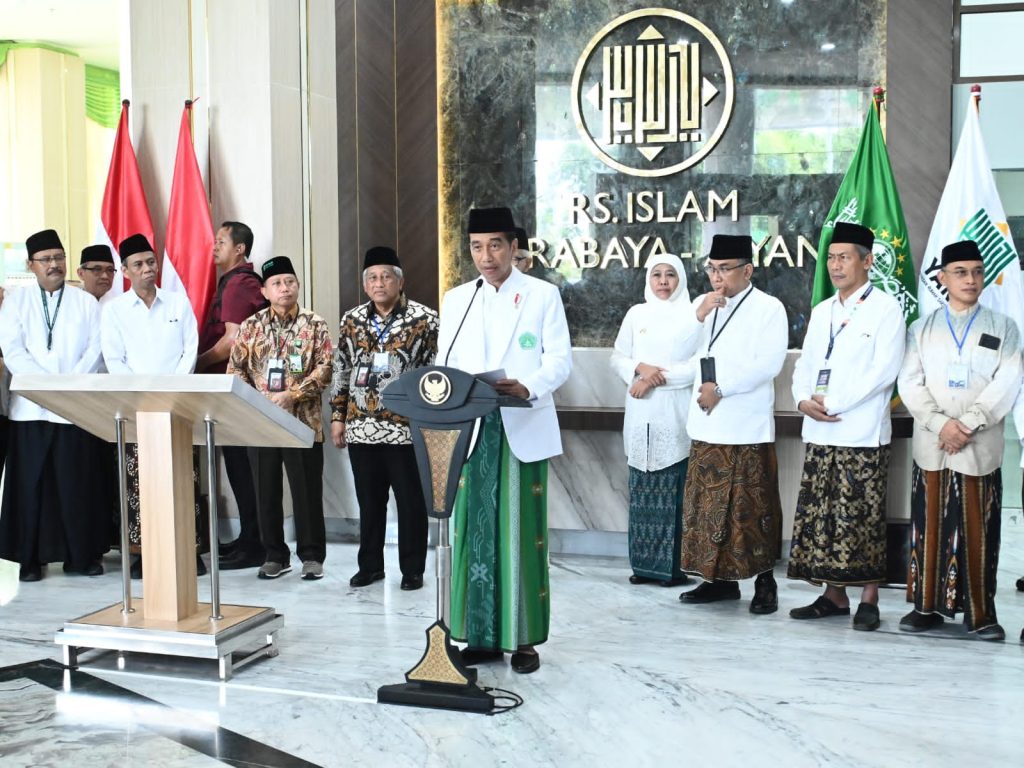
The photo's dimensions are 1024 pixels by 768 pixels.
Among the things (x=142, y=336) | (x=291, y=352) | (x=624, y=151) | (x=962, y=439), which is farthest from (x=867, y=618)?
(x=142, y=336)

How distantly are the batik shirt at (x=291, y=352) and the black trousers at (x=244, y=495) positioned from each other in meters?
0.53

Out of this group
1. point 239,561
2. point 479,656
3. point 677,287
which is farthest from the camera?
point 239,561

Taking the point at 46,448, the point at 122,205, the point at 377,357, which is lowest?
the point at 46,448

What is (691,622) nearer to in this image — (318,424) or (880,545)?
(880,545)

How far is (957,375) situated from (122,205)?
440 cm

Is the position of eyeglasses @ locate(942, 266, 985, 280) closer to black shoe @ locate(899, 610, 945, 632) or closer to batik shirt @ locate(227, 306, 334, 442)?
black shoe @ locate(899, 610, 945, 632)

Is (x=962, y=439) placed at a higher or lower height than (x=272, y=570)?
higher

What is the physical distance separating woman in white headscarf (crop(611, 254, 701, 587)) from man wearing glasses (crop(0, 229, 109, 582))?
2689 mm

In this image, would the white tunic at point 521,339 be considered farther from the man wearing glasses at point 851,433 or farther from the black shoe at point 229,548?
the black shoe at point 229,548

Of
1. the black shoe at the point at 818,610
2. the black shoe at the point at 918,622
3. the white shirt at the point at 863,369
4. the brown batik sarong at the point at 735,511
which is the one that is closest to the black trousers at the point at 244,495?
the brown batik sarong at the point at 735,511

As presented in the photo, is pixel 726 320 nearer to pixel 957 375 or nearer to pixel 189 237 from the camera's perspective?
pixel 957 375

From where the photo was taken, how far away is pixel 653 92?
616 cm

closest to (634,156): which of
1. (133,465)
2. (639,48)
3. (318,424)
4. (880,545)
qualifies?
(639,48)

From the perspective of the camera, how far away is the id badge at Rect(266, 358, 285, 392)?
17.2 ft
